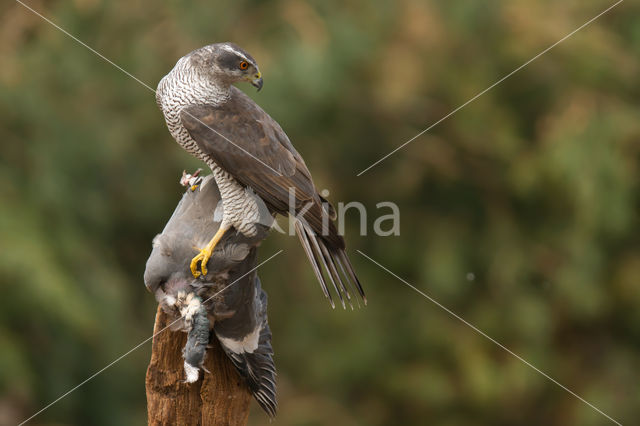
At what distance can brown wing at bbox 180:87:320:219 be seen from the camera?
6.75ft

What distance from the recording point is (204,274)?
2.16 metres

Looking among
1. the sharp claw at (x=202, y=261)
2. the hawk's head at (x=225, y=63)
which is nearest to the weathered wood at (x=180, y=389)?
the sharp claw at (x=202, y=261)

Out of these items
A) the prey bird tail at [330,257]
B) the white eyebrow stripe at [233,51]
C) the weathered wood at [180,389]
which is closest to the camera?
the white eyebrow stripe at [233,51]

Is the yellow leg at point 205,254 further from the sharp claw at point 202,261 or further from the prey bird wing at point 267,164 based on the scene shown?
the prey bird wing at point 267,164

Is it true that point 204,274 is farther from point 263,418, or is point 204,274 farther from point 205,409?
point 263,418

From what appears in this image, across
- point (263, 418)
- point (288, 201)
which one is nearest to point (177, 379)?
point (288, 201)

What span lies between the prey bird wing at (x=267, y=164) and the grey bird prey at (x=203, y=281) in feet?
0.35

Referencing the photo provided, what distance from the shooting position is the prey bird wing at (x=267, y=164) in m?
2.06

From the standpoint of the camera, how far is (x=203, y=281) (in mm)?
2184

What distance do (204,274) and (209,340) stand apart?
0.88ft

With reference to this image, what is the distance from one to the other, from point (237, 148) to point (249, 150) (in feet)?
0.12

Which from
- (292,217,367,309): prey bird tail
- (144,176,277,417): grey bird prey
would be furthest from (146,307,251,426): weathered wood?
(292,217,367,309): prey bird tail

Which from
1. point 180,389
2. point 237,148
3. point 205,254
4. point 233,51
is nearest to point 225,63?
point 233,51

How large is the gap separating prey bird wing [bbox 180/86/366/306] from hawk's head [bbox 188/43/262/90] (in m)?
0.08
